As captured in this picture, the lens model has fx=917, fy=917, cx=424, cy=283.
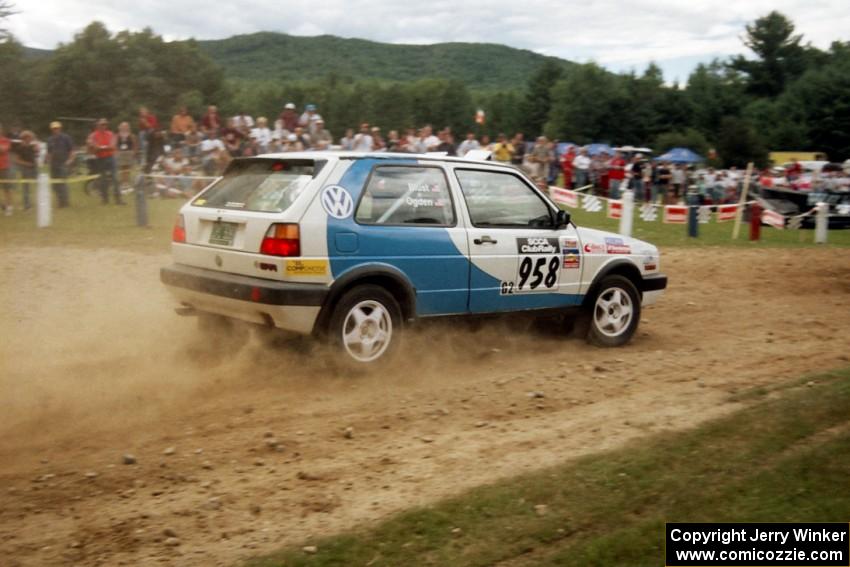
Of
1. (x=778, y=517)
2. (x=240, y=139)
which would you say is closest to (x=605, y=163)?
(x=240, y=139)

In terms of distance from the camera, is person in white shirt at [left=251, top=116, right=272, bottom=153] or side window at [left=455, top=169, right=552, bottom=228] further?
person in white shirt at [left=251, top=116, right=272, bottom=153]

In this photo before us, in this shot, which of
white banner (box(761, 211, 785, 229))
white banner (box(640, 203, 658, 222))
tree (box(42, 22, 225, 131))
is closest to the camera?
white banner (box(761, 211, 785, 229))

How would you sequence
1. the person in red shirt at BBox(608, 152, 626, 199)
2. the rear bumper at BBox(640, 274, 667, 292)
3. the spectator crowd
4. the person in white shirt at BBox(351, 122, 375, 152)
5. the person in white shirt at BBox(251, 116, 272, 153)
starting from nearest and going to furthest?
the rear bumper at BBox(640, 274, 667, 292), the spectator crowd, the person in white shirt at BBox(251, 116, 272, 153), the person in white shirt at BBox(351, 122, 375, 152), the person in red shirt at BBox(608, 152, 626, 199)

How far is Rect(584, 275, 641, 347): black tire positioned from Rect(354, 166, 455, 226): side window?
1.89 m

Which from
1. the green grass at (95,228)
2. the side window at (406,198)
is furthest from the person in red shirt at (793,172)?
the side window at (406,198)

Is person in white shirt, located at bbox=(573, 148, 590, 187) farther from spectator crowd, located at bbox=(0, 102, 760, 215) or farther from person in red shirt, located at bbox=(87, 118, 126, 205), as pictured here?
person in red shirt, located at bbox=(87, 118, 126, 205)

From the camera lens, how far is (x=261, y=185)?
23.1 ft

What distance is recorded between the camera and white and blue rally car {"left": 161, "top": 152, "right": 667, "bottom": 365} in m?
6.61

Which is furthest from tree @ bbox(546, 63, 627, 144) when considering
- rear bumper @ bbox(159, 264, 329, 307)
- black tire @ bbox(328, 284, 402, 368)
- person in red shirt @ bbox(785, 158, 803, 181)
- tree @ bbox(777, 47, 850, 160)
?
rear bumper @ bbox(159, 264, 329, 307)

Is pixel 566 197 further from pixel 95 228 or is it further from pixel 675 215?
pixel 95 228

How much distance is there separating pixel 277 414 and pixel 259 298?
0.91 metres

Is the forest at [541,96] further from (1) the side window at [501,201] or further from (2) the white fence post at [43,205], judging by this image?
(1) the side window at [501,201]

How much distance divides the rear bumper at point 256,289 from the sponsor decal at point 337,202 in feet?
1.84

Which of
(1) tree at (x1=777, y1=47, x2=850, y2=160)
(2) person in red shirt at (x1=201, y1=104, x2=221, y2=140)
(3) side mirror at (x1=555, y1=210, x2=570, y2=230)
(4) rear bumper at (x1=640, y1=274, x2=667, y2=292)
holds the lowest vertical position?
(4) rear bumper at (x1=640, y1=274, x2=667, y2=292)
